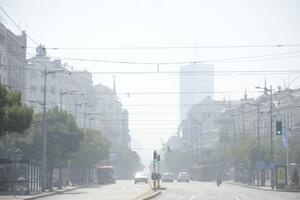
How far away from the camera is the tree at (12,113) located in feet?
134

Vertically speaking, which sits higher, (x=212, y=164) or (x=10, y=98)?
(x=10, y=98)

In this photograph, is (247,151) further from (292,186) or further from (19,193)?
(19,193)

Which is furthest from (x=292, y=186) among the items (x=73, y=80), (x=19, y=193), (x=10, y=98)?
(x=73, y=80)

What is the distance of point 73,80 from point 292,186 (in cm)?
10711

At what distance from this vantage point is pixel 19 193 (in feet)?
193

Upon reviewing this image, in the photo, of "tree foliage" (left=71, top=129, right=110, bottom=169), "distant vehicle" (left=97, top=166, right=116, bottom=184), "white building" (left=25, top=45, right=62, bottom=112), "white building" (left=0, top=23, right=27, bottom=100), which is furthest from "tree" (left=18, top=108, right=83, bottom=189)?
"white building" (left=25, top=45, right=62, bottom=112)

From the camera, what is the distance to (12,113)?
42.1 meters

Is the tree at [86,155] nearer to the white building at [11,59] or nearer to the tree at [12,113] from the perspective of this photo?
the white building at [11,59]

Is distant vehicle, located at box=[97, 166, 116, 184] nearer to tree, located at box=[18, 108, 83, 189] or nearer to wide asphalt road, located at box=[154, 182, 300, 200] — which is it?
tree, located at box=[18, 108, 83, 189]

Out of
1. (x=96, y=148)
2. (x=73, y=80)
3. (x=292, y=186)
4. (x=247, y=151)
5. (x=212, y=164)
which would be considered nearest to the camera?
(x=292, y=186)

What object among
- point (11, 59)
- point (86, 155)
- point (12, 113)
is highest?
point (11, 59)

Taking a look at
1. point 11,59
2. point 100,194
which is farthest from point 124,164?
point 100,194

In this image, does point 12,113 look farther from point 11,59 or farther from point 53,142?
→ point 11,59

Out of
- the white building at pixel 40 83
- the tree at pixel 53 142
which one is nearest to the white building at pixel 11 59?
the white building at pixel 40 83
